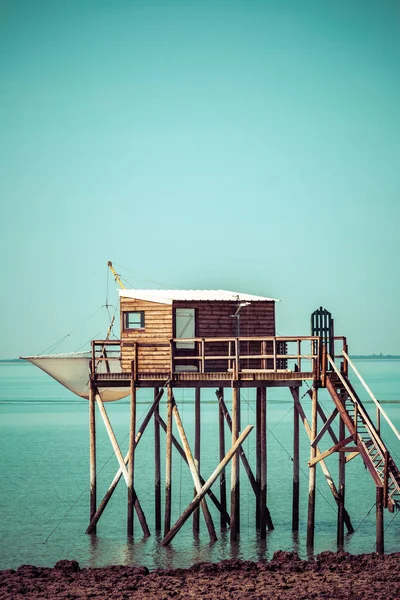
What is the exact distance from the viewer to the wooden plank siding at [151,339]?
33.2m

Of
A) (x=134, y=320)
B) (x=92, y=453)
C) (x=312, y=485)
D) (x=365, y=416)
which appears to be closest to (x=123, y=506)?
(x=92, y=453)

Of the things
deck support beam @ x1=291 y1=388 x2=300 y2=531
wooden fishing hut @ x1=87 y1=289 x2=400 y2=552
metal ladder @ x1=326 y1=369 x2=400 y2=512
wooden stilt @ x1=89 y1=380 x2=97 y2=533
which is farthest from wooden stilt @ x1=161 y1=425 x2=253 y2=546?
wooden stilt @ x1=89 y1=380 x2=97 y2=533

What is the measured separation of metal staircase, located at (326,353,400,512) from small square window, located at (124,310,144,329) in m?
6.73

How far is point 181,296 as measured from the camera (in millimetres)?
34188

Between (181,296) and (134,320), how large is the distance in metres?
1.82

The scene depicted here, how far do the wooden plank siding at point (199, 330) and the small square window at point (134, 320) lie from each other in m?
0.15

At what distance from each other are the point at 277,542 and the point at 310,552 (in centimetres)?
214

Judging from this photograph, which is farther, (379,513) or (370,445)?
(370,445)

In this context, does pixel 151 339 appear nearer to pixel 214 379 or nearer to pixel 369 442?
pixel 214 379

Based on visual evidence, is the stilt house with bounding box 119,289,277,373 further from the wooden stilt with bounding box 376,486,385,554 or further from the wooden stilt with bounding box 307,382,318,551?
the wooden stilt with bounding box 376,486,385,554

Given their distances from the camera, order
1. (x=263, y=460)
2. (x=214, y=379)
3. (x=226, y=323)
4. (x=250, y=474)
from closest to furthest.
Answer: (x=214, y=379)
(x=263, y=460)
(x=226, y=323)
(x=250, y=474)

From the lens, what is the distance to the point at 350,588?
83.9ft

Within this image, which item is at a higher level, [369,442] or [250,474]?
[369,442]

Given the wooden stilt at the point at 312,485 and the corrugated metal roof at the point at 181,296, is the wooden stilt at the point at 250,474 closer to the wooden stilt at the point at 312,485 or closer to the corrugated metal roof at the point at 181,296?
the wooden stilt at the point at 312,485
